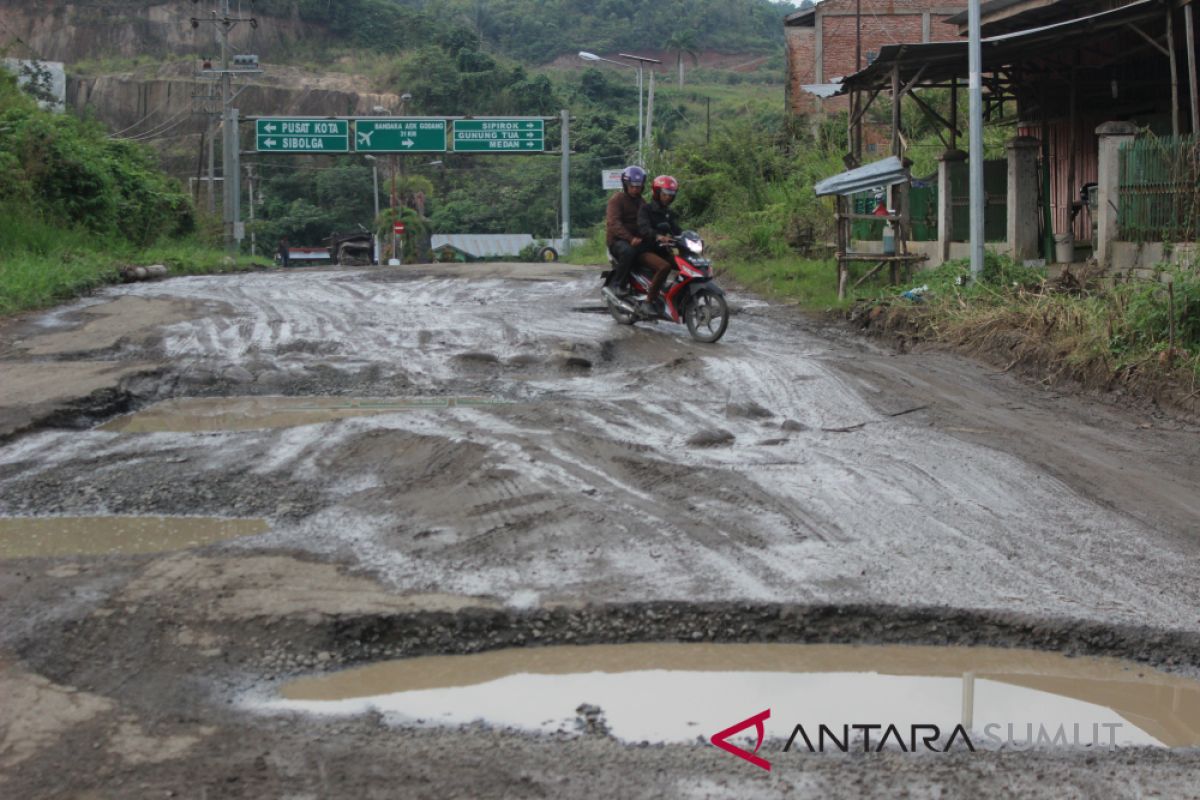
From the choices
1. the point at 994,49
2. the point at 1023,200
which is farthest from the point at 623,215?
the point at 994,49

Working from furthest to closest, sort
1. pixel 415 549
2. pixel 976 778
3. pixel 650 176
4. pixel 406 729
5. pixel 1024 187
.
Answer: pixel 650 176 → pixel 1024 187 → pixel 415 549 → pixel 406 729 → pixel 976 778

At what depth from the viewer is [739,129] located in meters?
29.4

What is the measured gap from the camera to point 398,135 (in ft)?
134

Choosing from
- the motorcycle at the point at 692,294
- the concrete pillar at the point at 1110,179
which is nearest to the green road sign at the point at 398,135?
the motorcycle at the point at 692,294

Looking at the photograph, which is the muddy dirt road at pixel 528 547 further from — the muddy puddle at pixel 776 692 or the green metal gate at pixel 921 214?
the green metal gate at pixel 921 214

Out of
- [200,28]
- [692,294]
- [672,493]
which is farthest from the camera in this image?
[200,28]

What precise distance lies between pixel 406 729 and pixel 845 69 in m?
34.9

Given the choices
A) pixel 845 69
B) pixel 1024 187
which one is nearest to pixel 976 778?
pixel 1024 187

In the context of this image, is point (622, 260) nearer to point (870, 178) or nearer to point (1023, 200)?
point (870, 178)

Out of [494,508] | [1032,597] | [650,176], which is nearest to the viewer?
[1032,597]

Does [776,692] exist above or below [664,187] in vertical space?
below

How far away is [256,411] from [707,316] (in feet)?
14.7

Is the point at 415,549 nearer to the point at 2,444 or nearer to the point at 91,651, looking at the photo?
the point at 91,651

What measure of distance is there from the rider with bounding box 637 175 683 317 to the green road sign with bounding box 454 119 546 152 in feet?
99.7
